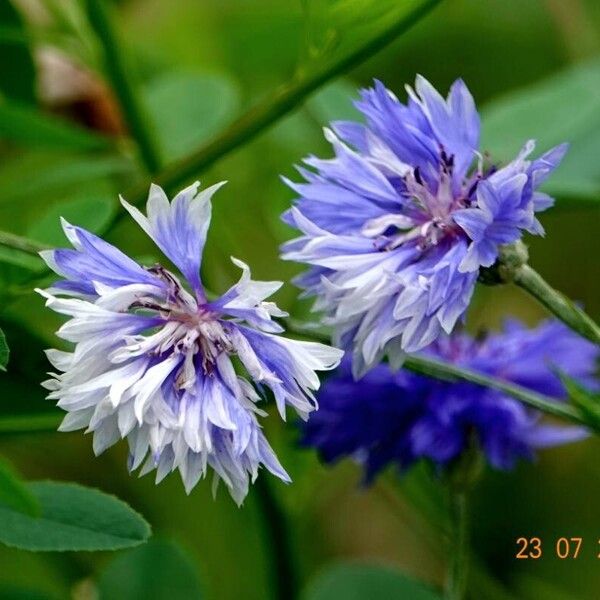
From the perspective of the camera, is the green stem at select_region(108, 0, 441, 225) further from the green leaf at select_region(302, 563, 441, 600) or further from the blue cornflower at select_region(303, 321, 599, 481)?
the green leaf at select_region(302, 563, 441, 600)

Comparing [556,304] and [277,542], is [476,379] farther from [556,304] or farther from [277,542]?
[277,542]

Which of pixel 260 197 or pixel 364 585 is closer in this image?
pixel 364 585

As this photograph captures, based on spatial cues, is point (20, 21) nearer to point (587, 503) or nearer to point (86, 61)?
point (86, 61)

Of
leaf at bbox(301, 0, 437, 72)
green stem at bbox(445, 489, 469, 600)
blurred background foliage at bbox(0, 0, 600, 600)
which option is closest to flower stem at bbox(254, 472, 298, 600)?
blurred background foliage at bbox(0, 0, 600, 600)

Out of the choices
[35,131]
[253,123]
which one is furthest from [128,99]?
[253,123]

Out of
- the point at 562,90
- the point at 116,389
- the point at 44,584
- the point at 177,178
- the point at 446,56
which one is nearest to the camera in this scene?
the point at 116,389

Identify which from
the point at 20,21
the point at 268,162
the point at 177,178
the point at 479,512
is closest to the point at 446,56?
the point at 268,162
